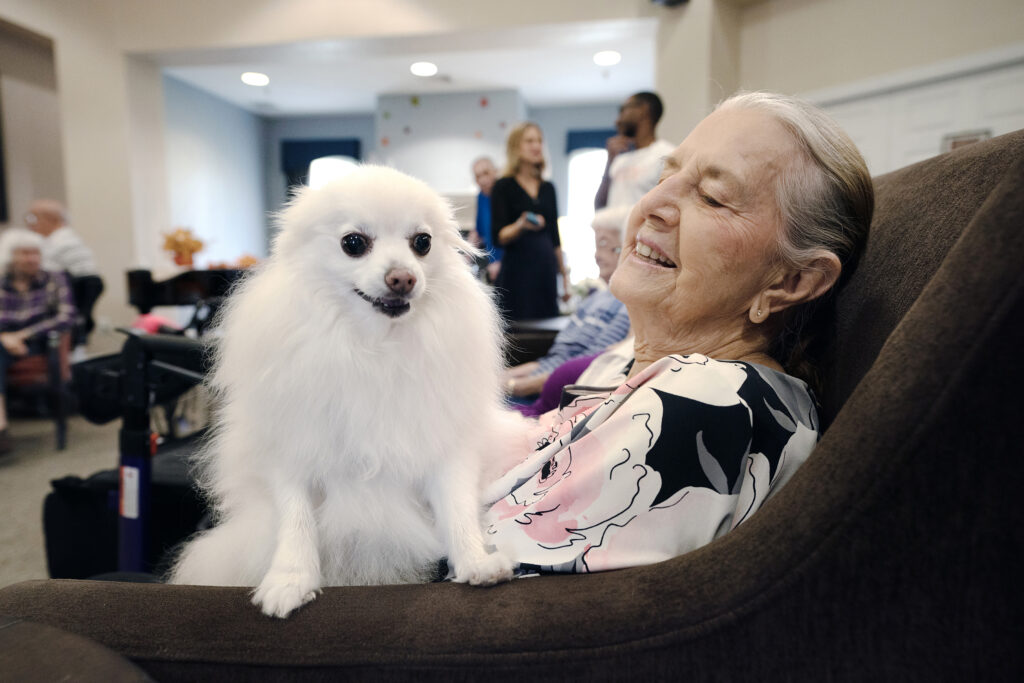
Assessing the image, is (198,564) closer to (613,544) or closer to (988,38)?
(613,544)

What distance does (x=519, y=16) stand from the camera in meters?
5.39

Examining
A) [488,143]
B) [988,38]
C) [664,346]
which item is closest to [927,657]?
[664,346]

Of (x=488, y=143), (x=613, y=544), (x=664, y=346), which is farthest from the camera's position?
(x=488, y=143)

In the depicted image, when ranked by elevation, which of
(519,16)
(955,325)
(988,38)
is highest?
(519,16)

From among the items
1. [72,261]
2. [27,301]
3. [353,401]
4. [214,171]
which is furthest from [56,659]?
[214,171]

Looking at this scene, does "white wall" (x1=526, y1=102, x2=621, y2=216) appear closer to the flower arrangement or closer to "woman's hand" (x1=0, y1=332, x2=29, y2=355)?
the flower arrangement

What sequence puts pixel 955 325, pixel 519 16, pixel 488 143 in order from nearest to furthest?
1. pixel 955 325
2. pixel 519 16
3. pixel 488 143

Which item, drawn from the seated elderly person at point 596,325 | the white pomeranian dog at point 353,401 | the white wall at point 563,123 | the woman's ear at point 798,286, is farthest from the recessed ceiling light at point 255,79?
the woman's ear at point 798,286

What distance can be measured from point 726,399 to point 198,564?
78 centimetres

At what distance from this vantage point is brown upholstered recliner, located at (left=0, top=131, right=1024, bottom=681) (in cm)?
50

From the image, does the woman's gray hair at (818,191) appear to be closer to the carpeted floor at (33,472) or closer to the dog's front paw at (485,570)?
the dog's front paw at (485,570)

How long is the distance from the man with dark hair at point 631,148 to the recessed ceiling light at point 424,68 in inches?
191

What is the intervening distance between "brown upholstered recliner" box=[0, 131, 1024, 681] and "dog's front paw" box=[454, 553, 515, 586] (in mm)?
18

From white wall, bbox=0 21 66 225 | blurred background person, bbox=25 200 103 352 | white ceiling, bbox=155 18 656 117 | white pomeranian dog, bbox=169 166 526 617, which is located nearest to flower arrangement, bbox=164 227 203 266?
blurred background person, bbox=25 200 103 352
